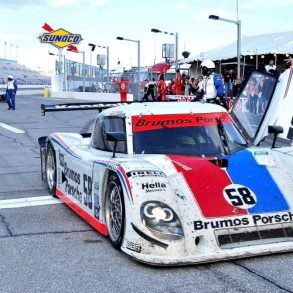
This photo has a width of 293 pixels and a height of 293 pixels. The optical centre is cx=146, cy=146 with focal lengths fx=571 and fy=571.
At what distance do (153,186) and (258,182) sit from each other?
989 mm

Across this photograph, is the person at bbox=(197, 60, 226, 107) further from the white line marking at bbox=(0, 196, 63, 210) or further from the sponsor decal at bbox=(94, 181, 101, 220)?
the sponsor decal at bbox=(94, 181, 101, 220)

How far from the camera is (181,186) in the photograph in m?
4.76

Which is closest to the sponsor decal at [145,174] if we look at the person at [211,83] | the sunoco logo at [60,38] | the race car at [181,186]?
the race car at [181,186]

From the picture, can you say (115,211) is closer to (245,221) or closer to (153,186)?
(153,186)

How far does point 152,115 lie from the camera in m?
5.88

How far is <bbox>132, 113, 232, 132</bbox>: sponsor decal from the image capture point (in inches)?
227

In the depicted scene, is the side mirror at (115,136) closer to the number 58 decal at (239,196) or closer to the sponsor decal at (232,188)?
the sponsor decal at (232,188)

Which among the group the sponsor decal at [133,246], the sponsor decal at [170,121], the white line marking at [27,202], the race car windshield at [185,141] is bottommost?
the white line marking at [27,202]

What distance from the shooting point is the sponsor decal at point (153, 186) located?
464cm

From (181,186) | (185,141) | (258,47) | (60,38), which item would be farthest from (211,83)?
(60,38)

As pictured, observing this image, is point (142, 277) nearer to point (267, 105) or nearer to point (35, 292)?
point (35, 292)

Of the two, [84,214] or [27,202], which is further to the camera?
[27,202]

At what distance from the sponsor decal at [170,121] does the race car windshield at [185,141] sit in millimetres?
16

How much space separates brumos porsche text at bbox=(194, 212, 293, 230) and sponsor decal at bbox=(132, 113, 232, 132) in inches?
57.9
